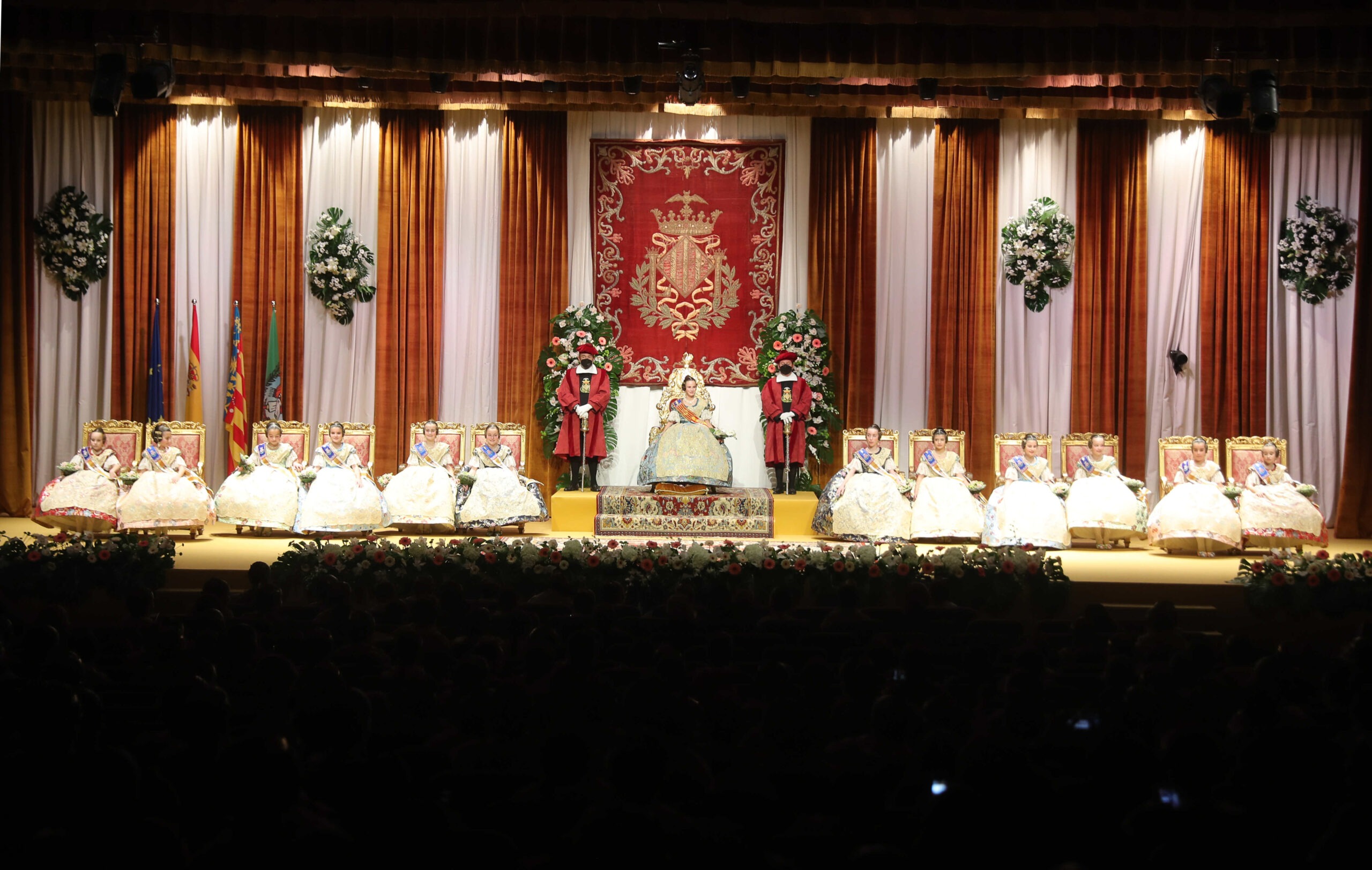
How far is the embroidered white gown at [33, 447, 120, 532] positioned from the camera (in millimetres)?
9180

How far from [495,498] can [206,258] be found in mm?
4011

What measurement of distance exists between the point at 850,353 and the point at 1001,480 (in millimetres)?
Answer: 2179

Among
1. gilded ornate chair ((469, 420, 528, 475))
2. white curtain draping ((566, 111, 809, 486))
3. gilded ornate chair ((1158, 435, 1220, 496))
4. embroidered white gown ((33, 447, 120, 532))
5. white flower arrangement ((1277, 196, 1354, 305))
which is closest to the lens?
embroidered white gown ((33, 447, 120, 532))

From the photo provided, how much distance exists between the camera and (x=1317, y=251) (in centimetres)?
1098

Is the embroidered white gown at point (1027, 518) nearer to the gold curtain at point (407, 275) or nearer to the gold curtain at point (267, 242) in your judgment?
the gold curtain at point (407, 275)

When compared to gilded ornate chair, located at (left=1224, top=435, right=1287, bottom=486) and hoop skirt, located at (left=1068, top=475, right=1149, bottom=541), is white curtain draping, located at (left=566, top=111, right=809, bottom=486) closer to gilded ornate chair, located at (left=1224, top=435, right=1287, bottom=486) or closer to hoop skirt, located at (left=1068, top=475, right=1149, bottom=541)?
hoop skirt, located at (left=1068, top=475, right=1149, bottom=541)

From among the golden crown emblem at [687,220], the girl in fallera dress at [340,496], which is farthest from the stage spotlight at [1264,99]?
the girl in fallera dress at [340,496]

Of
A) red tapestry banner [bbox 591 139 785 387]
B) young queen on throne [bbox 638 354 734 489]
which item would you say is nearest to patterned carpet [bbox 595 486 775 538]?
young queen on throne [bbox 638 354 734 489]

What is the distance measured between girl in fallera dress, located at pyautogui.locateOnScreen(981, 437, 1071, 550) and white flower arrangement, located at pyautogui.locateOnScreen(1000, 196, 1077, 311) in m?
2.42

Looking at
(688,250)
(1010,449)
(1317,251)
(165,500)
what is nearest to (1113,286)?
(1317,251)

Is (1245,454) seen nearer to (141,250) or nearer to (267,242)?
(267,242)

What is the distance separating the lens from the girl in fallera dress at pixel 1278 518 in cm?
911

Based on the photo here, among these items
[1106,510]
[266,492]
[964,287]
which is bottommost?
[1106,510]

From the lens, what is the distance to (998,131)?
1134 centimetres
